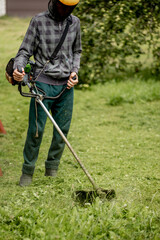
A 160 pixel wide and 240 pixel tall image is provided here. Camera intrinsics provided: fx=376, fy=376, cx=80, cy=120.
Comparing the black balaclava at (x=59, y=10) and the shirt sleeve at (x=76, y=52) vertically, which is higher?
the black balaclava at (x=59, y=10)

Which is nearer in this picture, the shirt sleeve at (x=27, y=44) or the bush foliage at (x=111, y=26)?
the shirt sleeve at (x=27, y=44)

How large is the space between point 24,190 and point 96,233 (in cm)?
113

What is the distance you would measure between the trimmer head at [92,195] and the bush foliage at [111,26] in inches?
Answer: 193

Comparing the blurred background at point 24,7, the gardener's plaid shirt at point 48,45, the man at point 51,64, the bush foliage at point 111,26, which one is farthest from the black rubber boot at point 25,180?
the blurred background at point 24,7

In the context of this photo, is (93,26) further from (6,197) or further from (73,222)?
(73,222)

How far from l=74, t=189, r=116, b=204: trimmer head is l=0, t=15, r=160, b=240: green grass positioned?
5 cm

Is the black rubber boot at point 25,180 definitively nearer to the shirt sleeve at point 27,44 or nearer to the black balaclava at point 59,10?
the shirt sleeve at point 27,44

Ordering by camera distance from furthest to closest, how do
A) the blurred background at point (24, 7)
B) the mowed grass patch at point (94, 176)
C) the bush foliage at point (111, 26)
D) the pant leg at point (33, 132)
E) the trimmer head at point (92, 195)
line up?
the blurred background at point (24, 7) < the bush foliage at point (111, 26) < the pant leg at point (33, 132) < the trimmer head at point (92, 195) < the mowed grass patch at point (94, 176)

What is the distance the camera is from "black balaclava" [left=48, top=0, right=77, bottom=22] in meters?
3.37

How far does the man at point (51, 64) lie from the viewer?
11.3 feet

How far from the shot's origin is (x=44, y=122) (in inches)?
147

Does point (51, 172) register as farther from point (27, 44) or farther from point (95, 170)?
point (27, 44)

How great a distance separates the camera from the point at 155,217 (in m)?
2.99

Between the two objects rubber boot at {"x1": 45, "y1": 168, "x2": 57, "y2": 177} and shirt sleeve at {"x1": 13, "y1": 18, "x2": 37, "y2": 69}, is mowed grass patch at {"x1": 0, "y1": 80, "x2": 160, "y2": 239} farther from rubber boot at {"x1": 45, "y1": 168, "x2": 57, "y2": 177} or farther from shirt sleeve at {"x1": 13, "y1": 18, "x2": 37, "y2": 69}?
shirt sleeve at {"x1": 13, "y1": 18, "x2": 37, "y2": 69}
